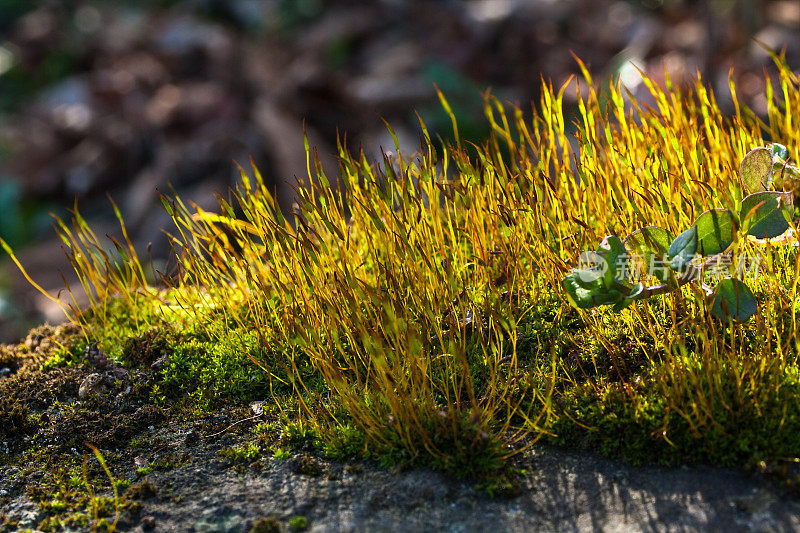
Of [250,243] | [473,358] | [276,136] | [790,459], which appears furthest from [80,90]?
[790,459]

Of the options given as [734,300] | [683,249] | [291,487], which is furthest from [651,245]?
[291,487]

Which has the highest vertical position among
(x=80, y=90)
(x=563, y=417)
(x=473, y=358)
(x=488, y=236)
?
(x=80, y=90)

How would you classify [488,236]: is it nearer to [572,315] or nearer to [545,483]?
[572,315]

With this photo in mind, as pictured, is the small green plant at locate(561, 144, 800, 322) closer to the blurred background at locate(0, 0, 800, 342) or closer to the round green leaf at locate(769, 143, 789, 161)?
the round green leaf at locate(769, 143, 789, 161)

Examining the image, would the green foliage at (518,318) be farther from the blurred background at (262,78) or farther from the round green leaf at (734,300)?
the blurred background at (262,78)

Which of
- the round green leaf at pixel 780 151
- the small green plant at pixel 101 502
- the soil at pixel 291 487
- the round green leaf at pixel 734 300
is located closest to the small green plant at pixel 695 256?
the round green leaf at pixel 734 300

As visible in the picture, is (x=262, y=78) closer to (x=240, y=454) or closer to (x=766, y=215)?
(x=240, y=454)
